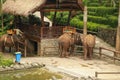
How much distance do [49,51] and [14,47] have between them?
3.13 meters

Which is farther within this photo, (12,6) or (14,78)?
(12,6)

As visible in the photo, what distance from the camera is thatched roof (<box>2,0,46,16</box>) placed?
99.7 ft

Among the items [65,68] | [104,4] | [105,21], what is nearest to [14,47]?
[65,68]

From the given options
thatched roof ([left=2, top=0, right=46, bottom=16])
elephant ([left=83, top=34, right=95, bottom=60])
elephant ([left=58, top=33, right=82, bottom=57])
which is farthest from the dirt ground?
thatched roof ([left=2, top=0, right=46, bottom=16])

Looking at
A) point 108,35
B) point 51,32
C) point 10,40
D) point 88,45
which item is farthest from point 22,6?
point 108,35

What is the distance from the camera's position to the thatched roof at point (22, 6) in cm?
3038

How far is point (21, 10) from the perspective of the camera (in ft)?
106

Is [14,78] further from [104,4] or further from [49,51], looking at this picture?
[104,4]

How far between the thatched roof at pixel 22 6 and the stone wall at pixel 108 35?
22.7 feet

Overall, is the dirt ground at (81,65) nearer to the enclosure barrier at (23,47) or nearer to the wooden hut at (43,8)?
the enclosure barrier at (23,47)

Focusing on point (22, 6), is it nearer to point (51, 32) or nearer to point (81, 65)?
point (51, 32)

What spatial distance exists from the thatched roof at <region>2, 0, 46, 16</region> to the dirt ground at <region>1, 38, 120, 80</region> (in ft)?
13.4

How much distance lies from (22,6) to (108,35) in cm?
799

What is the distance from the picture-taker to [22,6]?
108 feet
